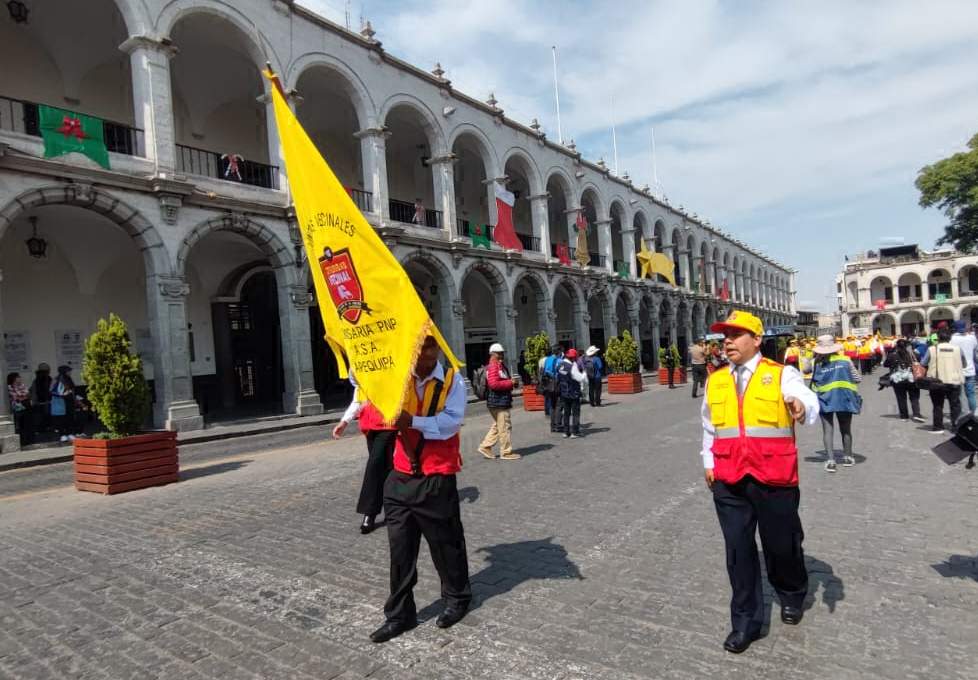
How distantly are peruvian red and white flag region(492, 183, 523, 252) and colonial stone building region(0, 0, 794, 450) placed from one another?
54 cm

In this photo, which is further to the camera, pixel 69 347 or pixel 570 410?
pixel 69 347

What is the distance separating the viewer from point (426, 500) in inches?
125

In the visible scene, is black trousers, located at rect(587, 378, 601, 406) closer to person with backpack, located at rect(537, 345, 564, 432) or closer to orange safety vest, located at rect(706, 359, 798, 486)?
person with backpack, located at rect(537, 345, 564, 432)

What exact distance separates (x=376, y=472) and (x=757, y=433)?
132 inches

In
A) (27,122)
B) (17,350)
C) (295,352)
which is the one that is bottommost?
(295,352)

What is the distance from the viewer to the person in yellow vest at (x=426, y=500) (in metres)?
3.19

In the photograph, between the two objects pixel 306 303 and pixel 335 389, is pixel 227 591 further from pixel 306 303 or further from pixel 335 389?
pixel 335 389

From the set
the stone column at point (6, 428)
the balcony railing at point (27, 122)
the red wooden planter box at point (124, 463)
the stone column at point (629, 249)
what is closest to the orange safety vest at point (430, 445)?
the red wooden planter box at point (124, 463)

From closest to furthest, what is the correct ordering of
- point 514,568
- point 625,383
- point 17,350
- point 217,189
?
point 514,568 → point 17,350 → point 217,189 → point 625,383

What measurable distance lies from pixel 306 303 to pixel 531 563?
1400cm

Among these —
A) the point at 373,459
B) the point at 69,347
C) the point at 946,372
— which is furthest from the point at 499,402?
the point at 69,347

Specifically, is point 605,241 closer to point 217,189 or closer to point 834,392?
point 217,189

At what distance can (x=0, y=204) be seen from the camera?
11289 millimetres

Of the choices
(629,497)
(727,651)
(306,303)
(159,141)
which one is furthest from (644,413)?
(159,141)
